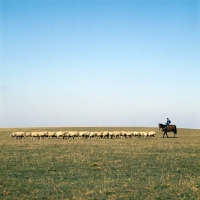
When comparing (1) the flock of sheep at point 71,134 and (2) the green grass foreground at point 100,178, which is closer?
(2) the green grass foreground at point 100,178

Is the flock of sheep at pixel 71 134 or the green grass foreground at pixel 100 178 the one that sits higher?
the flock of sheep at pixel 71 134

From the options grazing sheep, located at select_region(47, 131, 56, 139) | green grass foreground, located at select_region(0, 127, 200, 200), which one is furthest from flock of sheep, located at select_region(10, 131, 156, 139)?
green grass foreground, located at select_region(0, 127, 200, 200)

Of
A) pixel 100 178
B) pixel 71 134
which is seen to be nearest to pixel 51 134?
pixel 71 134

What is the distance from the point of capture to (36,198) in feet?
31.1

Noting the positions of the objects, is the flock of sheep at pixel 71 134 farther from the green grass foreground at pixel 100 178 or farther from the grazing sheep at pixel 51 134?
the green grass foreground at pixel 100 178

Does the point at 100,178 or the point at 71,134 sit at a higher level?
the point at 71,134

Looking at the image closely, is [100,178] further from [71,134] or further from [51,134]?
[51,134]

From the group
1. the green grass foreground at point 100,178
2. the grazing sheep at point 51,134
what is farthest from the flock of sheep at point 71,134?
the green grass foreground at point 100,178

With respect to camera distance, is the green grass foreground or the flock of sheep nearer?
the green grass foreground

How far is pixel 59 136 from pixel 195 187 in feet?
101

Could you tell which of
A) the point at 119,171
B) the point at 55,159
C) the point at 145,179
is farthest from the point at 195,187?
the point at 55,159

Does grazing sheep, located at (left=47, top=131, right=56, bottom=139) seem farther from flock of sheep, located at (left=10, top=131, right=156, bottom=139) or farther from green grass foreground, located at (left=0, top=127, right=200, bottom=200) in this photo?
green grass foreground, located at (left=0, top=127, right=200, bottom=200)

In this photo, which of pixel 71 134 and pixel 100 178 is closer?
pixel 100 178

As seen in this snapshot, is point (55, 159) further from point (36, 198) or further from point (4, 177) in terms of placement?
point (36, 198)
